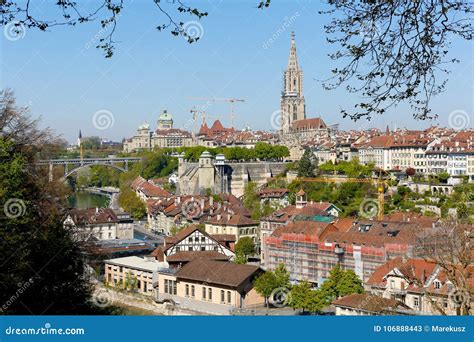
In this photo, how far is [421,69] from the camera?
1960 mm

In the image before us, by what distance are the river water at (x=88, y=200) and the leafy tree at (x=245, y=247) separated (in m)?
8.66

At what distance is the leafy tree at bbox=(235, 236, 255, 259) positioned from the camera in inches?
441

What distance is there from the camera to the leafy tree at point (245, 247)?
11.2 m

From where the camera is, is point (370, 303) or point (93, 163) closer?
point (370, 303)

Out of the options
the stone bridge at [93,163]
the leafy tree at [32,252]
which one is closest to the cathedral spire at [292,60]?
the stone bridge at [93,163]

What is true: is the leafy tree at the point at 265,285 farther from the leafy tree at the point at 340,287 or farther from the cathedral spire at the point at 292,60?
the cathedral spire at the point at 292,60

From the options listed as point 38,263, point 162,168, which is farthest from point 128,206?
point 38,263

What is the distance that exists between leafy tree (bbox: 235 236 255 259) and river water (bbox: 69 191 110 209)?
8.66 meters

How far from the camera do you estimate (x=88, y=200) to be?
72.6 feet

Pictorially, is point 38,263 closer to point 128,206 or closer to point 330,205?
point 330,205

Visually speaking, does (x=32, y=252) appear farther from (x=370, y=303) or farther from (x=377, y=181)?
(x=377, y=181)

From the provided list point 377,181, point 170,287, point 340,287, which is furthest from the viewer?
point 377,181

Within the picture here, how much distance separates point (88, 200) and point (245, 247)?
38.5ft

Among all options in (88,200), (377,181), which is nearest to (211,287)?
(377,181)
